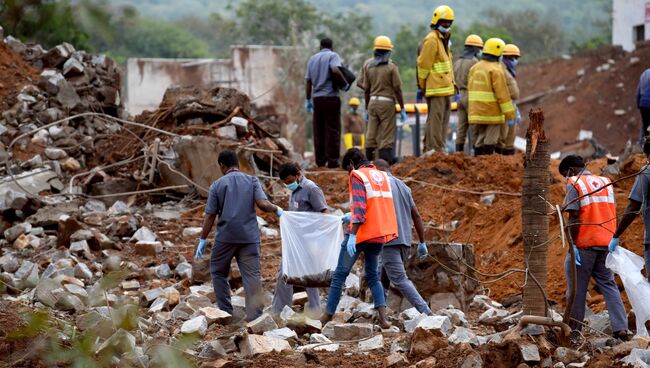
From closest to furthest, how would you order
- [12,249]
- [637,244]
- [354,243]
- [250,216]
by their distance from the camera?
[354,243] < [250,216] < [637,244] < [12,249]

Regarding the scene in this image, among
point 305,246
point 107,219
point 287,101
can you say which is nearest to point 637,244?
point 305,246

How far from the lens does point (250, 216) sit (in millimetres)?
9727

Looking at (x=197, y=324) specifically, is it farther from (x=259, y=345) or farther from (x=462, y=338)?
(x=462, y=338)

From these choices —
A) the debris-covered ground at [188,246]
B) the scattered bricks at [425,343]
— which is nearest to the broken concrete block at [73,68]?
the debris-covered ground at [188,246]

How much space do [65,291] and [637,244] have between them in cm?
575

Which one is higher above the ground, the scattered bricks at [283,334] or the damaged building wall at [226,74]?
the scattered bricks at [283,334]

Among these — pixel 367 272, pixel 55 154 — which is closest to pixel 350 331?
pixel 367 272

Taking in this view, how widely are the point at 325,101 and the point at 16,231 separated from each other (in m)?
4.51

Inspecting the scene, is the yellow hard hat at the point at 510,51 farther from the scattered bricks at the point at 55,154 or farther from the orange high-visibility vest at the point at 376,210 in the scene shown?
the orange high-visibility vest at the point at 376,210

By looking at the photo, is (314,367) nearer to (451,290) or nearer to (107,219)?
(451,290)

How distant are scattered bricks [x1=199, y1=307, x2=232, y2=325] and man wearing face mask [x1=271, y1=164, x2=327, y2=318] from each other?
1.88ft

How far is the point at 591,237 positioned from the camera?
29.1ft

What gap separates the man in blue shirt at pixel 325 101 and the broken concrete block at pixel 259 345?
790 centimetres

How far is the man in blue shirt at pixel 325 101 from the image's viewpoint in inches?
618
